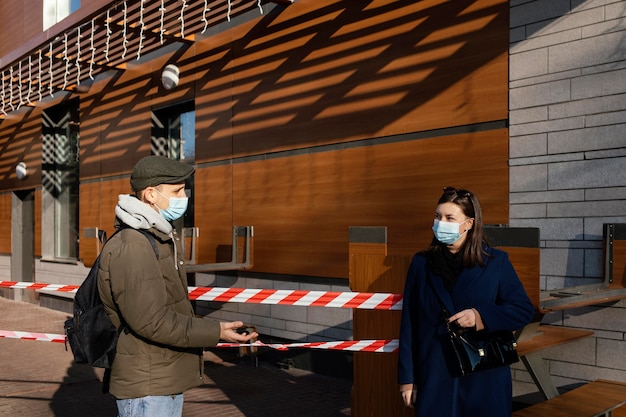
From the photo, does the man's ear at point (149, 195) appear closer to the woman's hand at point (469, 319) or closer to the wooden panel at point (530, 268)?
the woman's hand at point (469, 319)

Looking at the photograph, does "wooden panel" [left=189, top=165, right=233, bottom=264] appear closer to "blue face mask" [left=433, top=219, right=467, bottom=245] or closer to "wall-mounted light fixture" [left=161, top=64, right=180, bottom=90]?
"wall-mounted light fixture" [left=161, top=64, right=180, bottom=90]

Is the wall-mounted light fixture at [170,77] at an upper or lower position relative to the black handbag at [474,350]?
upper

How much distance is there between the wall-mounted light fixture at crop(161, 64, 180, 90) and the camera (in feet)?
29.2

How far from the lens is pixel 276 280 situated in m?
7.82

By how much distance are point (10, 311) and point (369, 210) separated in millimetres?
9257

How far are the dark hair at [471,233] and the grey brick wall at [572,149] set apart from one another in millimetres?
2263

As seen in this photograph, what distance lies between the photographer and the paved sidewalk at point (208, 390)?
5777 millimetres

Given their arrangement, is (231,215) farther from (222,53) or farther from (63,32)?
(63,32)

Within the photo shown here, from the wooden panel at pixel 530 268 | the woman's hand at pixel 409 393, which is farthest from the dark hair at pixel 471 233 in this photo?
the wooden panel at pixel 530 268

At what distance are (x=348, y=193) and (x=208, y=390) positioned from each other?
2.55 metres

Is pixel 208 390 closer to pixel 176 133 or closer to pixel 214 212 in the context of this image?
pixel 214 212

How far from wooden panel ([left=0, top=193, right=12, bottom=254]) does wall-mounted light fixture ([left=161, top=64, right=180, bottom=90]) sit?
285 inches

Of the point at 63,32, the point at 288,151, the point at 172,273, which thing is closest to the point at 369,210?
the point at 288,151

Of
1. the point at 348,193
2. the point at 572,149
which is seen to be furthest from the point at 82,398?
the point at 572,149
